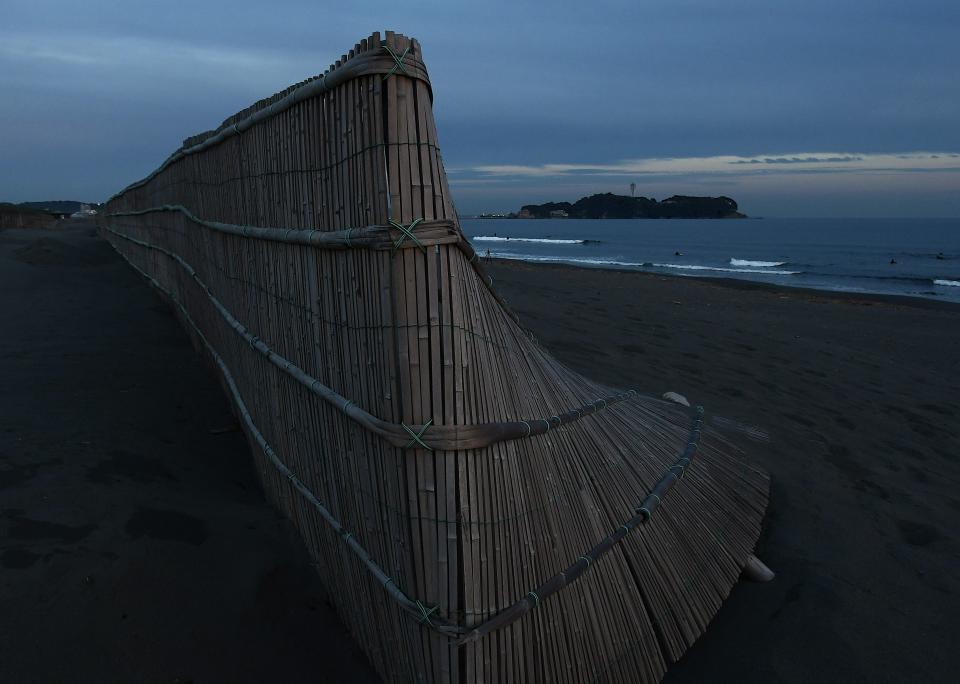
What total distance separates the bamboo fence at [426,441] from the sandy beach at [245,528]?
24cm

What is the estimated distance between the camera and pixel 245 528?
282 cm

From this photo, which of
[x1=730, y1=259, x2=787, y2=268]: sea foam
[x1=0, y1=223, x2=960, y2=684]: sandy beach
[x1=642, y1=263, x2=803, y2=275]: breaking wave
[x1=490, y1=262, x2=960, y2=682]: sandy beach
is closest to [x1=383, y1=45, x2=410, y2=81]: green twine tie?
[x1=0, y1=223, x2=960, y2=684]: sandy beach

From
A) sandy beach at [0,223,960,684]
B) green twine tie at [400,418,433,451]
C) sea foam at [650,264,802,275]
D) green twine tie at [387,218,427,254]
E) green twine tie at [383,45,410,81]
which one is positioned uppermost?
green twine tie at [383,45,410,81]

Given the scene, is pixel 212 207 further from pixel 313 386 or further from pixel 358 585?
pixel 358 585

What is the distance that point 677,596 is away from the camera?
2.59 metres

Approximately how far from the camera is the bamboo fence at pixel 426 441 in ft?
5.83

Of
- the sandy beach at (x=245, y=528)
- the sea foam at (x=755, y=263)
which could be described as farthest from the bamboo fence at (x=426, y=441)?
the sea foam at (x=755, y=263)

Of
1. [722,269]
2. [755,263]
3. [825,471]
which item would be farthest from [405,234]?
[755,263]

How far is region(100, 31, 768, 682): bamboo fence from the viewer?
1777 millimetres

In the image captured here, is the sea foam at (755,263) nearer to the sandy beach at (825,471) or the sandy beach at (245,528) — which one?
the sandy beach at (825,471)

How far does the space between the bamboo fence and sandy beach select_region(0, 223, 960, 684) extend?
24 centimetres

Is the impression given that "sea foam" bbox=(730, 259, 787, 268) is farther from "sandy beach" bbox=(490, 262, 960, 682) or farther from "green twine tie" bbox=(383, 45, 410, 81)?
"green twine tie" bbox=(383, 45, 410, 81)

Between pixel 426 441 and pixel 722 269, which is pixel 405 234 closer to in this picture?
pixel 426 441

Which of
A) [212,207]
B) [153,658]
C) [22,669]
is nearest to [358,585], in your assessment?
[153,658]
